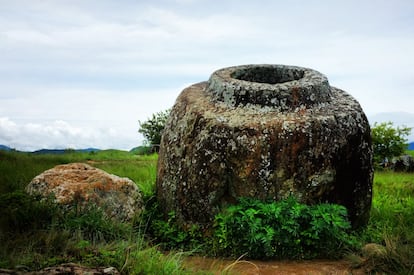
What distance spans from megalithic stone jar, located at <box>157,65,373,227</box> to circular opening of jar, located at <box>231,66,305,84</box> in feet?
2.77

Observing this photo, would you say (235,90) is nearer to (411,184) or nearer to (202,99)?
(202,99)

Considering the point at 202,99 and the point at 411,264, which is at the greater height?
the point at 202,99

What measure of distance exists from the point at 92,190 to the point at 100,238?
1.58 meters

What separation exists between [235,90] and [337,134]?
183 centimetres

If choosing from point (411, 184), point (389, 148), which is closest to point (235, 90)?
point (411, 184)

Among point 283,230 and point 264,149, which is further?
point 264,149

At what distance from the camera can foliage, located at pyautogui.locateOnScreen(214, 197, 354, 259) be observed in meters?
7.80

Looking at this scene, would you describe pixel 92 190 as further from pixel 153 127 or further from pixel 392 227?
pixel 153 127

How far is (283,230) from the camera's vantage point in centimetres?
784

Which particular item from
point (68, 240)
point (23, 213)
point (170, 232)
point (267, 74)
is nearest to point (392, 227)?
point (267, 74)

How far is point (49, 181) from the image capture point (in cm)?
921

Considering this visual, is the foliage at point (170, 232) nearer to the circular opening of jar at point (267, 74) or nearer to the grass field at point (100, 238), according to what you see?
the grass field at point (100, 238)

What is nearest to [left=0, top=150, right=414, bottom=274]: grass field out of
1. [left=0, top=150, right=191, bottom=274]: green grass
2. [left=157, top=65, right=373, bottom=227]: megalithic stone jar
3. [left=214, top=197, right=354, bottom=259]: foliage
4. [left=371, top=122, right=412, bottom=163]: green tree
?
[left=0, top=150, right=191, bottom=274]: green grass

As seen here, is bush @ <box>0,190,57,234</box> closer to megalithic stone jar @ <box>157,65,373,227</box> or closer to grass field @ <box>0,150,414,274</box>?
grass field @ <box>0,150,414,274</box>
